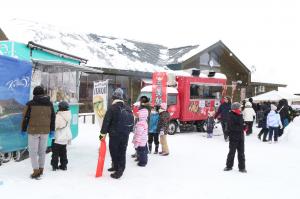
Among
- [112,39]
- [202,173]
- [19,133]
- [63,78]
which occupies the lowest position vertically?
[202,173]

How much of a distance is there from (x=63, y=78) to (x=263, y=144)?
730cm

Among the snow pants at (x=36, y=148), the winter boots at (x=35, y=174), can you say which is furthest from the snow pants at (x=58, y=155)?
the winter boots at (x=35, y=174)

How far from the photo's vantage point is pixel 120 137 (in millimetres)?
6871

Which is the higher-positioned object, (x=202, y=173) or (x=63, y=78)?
(x=63, y=78)

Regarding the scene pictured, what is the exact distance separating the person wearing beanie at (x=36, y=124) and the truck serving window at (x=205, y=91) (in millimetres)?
10064

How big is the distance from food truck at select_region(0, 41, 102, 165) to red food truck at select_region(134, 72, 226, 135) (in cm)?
561

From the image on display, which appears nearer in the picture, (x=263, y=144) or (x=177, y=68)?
(x=263, y=144)

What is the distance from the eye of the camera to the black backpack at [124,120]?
684cm

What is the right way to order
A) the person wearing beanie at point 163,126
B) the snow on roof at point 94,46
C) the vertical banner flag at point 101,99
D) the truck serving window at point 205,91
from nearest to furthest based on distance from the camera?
the vertical banner flag at point 101,99 → the person wearing beanie at point 163,126 → the truck serving window at point 205,91 → the snow on roof at point 94,46

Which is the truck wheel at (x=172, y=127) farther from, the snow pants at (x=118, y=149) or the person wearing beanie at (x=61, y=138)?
the snow pants at (x=118, y=149)

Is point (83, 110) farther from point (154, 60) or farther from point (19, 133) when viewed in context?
point (19, 133)

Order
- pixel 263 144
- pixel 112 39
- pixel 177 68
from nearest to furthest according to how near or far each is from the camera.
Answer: pixel 263 144
pixel 177 68
pixel 112 39

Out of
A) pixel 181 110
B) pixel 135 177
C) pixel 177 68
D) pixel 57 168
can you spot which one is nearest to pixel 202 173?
pixel 135 177

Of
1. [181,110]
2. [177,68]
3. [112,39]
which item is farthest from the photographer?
[112,39]
